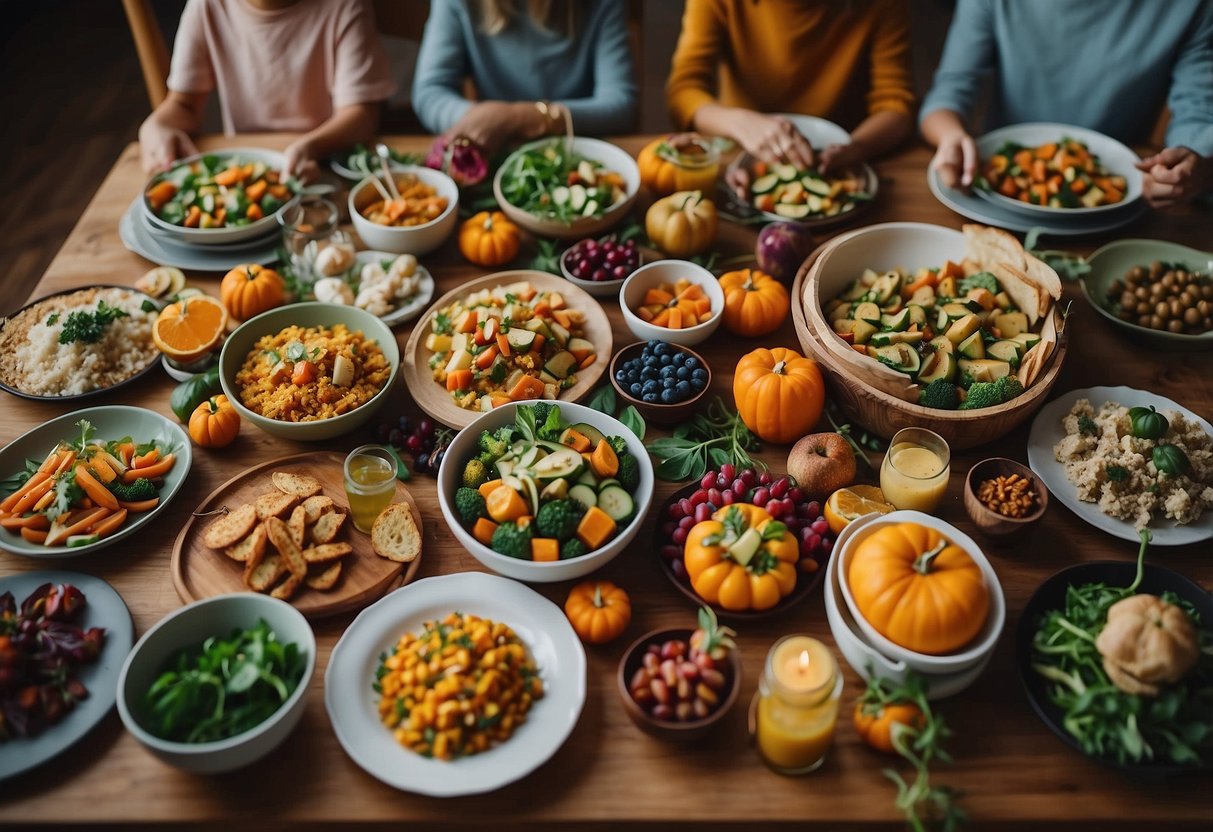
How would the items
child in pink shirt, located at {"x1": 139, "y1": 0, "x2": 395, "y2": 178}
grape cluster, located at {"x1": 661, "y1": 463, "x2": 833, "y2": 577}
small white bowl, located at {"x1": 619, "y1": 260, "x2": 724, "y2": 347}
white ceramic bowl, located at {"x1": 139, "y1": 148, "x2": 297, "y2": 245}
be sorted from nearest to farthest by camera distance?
grape cluster, located at {"x1": 661, "y1": 463, "x2": 833, "y2": 577} → small white bowl, located at {"x1": 619, "y1": 260, "x2": 724, "y2": 347} → white ceramic bowl, located at {"x1": 139, "y1": 148, "x2": 297, "y2": 245} → child in pink shirt, located at {"x1": 139, "y1": 0, "x2": 395, "y2": 178}

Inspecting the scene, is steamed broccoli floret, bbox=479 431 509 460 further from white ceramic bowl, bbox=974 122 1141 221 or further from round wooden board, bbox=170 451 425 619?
white ceramic bowl, bbox=974 122 1141 221

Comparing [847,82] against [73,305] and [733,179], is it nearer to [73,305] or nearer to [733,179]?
[733,179]

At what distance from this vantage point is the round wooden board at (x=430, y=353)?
1955mm

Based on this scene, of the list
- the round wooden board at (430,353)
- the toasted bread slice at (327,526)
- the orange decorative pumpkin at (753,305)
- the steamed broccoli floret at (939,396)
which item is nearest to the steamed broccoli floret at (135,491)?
the toasted bread slice at (327,526)

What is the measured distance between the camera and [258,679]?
1407mm

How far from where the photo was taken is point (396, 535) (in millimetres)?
1717

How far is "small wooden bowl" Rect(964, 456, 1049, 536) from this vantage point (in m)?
1.64

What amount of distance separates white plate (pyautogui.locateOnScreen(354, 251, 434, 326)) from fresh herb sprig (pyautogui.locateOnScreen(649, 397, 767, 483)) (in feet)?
2.59

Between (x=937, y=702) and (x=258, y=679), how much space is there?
116cm

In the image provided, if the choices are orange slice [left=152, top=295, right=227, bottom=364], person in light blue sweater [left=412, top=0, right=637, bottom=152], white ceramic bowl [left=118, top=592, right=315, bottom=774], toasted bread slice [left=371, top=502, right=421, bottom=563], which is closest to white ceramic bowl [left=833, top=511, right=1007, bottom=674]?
toasted bread slice [left=371, top=502, right=421, bottom=563]

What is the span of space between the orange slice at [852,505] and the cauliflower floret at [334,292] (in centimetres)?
134

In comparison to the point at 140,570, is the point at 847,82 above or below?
above

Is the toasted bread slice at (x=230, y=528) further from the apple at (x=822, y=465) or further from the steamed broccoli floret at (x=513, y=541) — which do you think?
the apple at (x=822, y=465)

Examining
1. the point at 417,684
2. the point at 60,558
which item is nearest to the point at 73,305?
the point at 60,558
